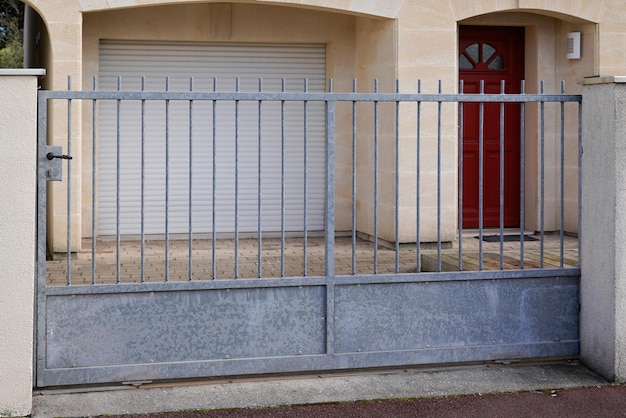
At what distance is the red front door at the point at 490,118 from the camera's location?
1268 centimetres

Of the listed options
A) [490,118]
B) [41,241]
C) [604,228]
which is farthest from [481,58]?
[41,241]

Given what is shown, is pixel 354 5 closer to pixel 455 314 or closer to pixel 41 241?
pixel 455 314

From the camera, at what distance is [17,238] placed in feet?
19.3

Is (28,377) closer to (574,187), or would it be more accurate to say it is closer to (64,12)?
(64,12)

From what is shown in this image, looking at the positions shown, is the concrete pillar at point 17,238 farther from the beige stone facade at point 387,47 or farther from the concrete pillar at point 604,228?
the beige stone facade at point 387,47

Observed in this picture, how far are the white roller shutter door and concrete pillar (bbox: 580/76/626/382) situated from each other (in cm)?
586

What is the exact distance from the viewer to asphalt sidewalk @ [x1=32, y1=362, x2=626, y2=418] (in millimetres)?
5992

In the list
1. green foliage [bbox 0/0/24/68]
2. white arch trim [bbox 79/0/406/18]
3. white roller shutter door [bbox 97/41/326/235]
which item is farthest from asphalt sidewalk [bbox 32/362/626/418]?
green foliage [bbox 0/0/24/68]

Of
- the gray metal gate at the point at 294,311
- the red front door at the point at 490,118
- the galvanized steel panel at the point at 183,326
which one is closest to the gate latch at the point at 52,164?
the gray metal gate at the point at 294,311

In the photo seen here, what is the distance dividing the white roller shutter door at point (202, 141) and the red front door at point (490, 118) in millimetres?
1968


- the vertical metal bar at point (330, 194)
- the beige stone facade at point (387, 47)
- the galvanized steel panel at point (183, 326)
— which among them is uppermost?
the beige stone facade at point (387, 47)

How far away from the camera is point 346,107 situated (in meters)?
12.6

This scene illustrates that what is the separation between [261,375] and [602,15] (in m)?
7.44

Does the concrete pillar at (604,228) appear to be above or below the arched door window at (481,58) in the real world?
below
